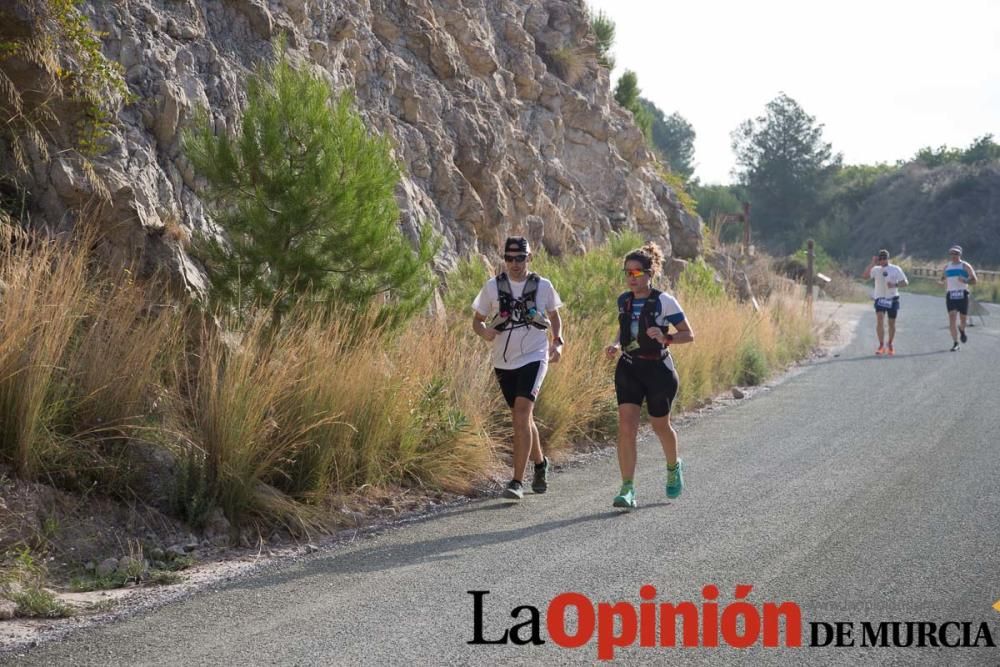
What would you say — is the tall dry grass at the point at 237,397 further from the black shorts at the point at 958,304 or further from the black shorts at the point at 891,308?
the black shorts at the point at 958,304

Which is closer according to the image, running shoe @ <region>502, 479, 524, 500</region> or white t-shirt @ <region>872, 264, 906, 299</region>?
running shoe @ <region>502, 479, 524, 500</region>

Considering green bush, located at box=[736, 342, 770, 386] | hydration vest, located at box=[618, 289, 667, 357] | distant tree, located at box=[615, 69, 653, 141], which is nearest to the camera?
hydration vest, located at box=[618, 289, 667, 357]

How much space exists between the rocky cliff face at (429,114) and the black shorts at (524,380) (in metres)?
3.01

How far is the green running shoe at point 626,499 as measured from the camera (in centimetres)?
787

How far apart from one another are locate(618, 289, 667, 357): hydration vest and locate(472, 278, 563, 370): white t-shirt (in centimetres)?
61

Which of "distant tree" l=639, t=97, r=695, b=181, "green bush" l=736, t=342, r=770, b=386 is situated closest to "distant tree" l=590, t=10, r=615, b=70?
"green bush" l=736, t=342, r=770, b=386

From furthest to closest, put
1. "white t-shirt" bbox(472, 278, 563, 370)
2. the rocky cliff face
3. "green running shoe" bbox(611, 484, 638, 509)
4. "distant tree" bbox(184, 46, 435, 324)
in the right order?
1. the rocky cliff face
2. "distant tree" bbox(184, 46, 435, 324)
3. "white t-shirt" bbox(472, 278, 563, 370)
4. "green running shoe" bbox(611, 484, 638, 509)

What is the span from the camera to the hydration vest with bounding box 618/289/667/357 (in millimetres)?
7992

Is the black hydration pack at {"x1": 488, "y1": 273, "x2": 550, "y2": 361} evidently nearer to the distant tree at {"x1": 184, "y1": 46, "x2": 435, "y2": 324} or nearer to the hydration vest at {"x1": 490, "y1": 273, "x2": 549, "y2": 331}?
the hydration vest at {"x1": 490, "y1": 273, "x2": 549, "y2": 331}

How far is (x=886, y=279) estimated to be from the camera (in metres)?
20.8

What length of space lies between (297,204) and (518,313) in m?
2.17

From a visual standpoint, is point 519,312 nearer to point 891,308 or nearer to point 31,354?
point 31,354

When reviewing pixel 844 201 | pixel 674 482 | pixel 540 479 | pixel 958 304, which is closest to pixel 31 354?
pixel 540 479

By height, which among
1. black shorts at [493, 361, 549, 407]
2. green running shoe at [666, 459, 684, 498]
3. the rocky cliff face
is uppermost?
the rocky cliff face
